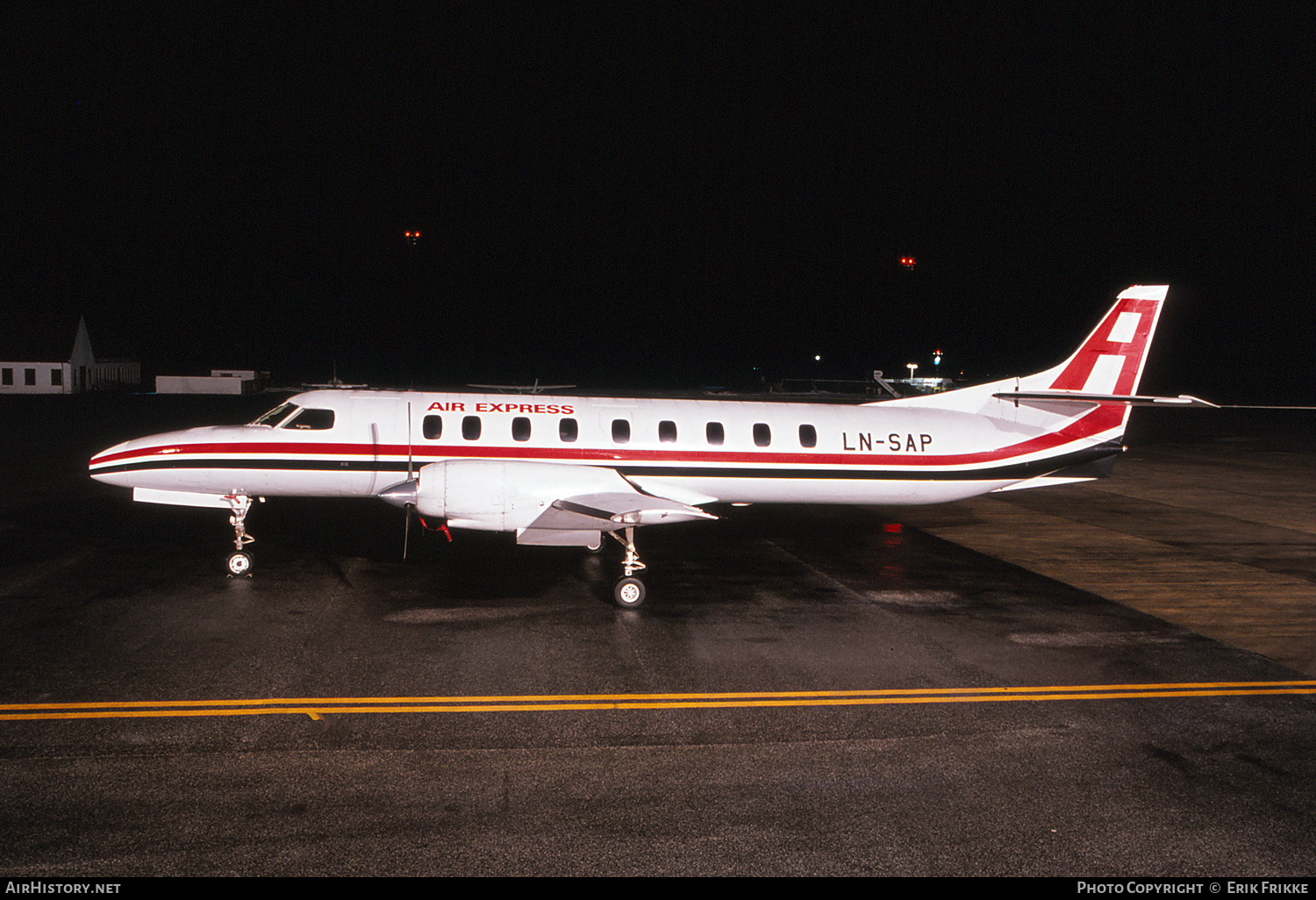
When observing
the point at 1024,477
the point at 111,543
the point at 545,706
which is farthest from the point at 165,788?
the point at 1024,477

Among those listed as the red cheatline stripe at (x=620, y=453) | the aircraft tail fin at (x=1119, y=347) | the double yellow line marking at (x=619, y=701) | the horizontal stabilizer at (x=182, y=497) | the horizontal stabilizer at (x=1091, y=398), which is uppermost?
the aircraft tail fin at (x=1119, y=347)

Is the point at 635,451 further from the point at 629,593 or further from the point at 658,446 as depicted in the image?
the point at 629,593

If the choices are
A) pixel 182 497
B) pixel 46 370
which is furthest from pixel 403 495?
pixel 46 370

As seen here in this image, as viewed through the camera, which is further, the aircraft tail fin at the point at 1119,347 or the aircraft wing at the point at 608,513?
the aircraft tail fin at the point at 1119,347

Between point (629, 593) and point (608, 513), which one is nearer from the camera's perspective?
point (608, 513)

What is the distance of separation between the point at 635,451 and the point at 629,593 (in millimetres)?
2950

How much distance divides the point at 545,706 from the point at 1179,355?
4768 inches

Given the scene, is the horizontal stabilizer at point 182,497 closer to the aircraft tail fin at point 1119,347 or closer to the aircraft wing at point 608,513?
the aircraft wing at point 608,513

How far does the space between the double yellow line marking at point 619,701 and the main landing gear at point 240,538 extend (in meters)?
4.95

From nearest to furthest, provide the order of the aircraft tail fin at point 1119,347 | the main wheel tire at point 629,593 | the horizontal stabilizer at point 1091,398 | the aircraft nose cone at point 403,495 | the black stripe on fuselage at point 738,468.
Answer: the aircraft nose cone at point 403,495, the main wheel tire at point 629,593, the black stripe on fuselage at point 738,468, the horizontal stabilizer at point 1091,398, the aircraft tail fin at point 1119,347

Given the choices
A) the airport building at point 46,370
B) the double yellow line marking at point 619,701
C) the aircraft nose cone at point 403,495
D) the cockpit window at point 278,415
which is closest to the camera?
the double yellow line marking at point 619,701

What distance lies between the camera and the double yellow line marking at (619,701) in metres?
7.60

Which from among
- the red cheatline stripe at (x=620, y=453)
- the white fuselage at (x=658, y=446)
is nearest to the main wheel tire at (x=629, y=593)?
the white fuselage at (x=658, y=446)

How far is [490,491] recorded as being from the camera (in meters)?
11.1
